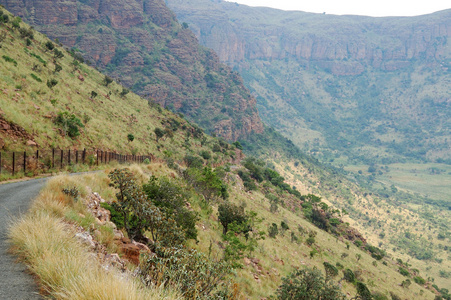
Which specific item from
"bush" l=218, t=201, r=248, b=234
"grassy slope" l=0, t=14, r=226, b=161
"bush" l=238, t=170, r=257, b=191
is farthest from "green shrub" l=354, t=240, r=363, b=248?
"bush" l=218, t=201, r=248, b=234

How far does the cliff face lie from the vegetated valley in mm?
63229

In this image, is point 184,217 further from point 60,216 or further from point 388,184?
point 388,184

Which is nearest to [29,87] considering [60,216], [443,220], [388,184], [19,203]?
[19,203]

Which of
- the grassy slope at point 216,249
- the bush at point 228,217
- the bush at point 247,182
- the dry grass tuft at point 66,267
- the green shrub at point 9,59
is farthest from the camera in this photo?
the bush at point 247,182

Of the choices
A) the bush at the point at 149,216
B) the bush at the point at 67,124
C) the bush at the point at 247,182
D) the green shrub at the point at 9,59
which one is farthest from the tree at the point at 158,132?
the bush at the point at 149,216

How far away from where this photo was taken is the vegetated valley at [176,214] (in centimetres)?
668

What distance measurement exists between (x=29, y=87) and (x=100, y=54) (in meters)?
120

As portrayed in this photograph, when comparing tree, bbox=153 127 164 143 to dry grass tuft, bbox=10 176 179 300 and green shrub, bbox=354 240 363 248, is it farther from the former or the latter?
green shrub, bbox=354 240 363 248

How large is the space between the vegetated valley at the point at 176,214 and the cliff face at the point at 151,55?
6323cm

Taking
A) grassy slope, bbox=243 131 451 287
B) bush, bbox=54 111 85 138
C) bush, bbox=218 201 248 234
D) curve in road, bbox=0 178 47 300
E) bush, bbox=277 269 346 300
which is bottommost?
grassy slope, bbox=243 131 451 287

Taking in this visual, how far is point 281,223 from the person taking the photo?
112 ft

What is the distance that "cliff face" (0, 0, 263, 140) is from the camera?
127 metres

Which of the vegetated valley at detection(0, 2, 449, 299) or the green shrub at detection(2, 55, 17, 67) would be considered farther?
the green shrub at detection(2, 55, 17, 67)

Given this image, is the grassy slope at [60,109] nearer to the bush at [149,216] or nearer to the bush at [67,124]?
the bush at [67,124]
